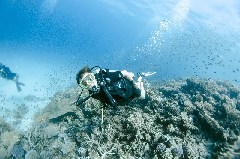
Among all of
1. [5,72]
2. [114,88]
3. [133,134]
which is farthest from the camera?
[5,72]

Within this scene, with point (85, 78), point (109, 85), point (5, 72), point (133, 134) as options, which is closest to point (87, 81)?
point (85, 78)

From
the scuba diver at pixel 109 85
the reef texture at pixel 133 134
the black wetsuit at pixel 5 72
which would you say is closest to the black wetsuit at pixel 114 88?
A: the scuba diver at pixel 109 85

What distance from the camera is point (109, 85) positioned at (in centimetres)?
528

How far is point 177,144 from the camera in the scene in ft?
22.5

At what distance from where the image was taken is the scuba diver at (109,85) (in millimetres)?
4629

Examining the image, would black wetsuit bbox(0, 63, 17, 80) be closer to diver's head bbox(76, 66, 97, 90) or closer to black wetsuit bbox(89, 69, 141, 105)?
black wetsuit bbox(89, 69, 141, 105)

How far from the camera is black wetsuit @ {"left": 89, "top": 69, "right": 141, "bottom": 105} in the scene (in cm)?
498

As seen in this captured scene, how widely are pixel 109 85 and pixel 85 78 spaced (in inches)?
32.0

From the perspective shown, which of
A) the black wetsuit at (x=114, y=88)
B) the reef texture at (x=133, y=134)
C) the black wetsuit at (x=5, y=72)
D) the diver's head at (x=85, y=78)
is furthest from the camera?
the black wetsuit at (x=5, y=72)

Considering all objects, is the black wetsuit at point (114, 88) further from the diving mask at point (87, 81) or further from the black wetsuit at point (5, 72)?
the black wetsuit at point (5, 72)

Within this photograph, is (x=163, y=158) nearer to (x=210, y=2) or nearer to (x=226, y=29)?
(x=210, y=2)

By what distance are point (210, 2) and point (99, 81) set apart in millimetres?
34531

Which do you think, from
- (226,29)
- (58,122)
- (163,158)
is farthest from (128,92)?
(226,29)

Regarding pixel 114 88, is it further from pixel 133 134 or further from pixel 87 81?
pixel 133 134
